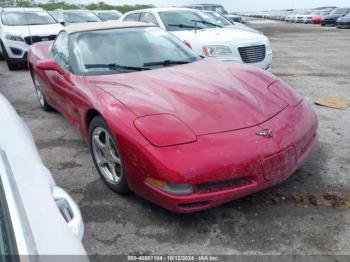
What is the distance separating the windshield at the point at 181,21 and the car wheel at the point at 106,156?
4.68 metres

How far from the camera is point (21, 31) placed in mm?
8523

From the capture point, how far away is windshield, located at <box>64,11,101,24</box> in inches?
498

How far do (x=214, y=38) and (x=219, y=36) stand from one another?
150 millimetres

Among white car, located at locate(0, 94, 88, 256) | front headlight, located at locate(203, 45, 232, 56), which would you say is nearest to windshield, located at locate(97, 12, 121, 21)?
front headlight, located at locate(203, 45, 232, 56)

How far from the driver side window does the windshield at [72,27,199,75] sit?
0.18 meters

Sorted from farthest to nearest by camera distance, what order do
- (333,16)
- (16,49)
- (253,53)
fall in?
1. (333,16)
2. (16,49)
3. (253,53)

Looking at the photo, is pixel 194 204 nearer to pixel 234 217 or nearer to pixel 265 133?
pixel 234 217

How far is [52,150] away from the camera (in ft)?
12.6

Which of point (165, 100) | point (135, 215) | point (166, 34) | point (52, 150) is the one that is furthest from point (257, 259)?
point (166, 34)

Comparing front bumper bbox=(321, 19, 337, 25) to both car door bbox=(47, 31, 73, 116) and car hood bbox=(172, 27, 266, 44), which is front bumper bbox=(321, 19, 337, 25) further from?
car door bbox=(47, 31, 73, 116)

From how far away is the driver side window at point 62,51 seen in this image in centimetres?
374

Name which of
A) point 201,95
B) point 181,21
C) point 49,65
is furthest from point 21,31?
point 201,95

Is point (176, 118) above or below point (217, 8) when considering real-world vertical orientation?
above

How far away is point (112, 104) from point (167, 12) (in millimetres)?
5332
